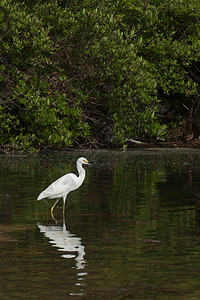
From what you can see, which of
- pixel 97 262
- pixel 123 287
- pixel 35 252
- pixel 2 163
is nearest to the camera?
pixel 123 287

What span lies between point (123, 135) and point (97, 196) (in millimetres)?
10689

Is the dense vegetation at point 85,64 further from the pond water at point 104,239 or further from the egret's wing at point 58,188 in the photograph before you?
the egret's wing at point 58,188

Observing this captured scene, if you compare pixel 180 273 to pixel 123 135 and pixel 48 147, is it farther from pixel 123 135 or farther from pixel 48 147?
pixel 48 147

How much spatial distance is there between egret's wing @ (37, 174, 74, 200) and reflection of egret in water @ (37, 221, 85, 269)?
1169 mm

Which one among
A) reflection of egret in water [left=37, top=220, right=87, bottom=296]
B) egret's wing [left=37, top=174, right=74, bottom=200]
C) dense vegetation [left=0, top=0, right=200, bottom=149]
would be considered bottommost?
reflection of egret in water [left=37, top=220, right=87, bottom=296]

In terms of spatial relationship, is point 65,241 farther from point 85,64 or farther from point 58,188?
point 85,64

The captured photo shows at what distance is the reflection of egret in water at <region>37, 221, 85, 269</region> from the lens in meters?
6.68

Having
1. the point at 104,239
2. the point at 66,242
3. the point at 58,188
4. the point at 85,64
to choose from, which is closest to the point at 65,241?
the point at 66,242

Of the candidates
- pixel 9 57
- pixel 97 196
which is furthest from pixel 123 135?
pixel 97 196

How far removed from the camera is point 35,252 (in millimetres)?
6852

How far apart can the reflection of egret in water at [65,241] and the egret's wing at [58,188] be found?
1169mm

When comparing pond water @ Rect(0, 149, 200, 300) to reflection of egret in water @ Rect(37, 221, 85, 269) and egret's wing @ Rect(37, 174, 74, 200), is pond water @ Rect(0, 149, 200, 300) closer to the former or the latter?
reflection of egret in water @ Rect(37, 221, 85, 269)

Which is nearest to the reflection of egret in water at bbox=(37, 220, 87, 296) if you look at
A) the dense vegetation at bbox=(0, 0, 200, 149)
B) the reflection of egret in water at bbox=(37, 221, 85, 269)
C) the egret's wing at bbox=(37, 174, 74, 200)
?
the reflection of egret in water at bbox=(37, 221, 85, 269)

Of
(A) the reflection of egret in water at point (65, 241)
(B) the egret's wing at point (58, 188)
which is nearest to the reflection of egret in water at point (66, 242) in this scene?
(A) the reflection of egret in water at point (65, 241)
